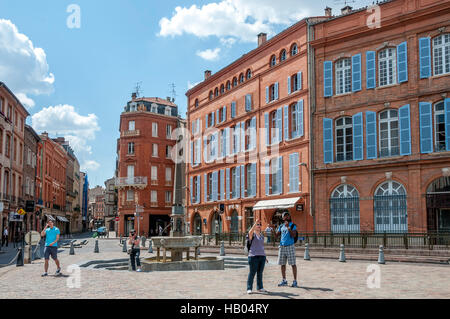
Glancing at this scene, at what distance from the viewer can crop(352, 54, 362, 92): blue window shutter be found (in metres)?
27.7

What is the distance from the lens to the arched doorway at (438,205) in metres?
23.9

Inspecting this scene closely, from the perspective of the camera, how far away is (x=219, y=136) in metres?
41.2

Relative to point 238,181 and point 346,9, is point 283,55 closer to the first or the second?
point 346,9

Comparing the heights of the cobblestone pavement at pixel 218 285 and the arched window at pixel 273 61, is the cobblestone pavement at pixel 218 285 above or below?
below

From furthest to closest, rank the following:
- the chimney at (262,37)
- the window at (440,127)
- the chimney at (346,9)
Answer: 1. the chimney at (262,37)
2. the chimney at (346,9)
3. the window at (440,127)

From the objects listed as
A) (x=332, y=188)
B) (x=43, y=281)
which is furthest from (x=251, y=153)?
(x=43, y=281)

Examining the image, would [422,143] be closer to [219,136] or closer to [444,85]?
[444,85]

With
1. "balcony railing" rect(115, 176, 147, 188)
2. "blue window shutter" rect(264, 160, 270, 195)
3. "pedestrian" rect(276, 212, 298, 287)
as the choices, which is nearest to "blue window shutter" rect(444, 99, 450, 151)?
"blue window shutter" rect(264, 160, 270, 195)

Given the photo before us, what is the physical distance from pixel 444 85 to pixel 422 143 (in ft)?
9.59

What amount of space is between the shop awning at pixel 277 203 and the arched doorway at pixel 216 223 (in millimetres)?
6147

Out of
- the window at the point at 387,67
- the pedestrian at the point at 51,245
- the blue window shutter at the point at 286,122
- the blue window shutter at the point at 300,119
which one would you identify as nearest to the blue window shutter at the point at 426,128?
the window at the point at 387,67

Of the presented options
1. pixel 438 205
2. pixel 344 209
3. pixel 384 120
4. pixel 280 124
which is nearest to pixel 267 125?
pixel 280 124

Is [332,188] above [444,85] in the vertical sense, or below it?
below

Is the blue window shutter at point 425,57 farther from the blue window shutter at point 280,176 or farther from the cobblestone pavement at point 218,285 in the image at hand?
the cobblestone pavement at point 218,285
